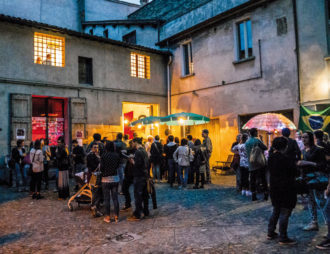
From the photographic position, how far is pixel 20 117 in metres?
11.9

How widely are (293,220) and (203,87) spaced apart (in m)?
10.3

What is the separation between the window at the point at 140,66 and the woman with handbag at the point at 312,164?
39.6 feet

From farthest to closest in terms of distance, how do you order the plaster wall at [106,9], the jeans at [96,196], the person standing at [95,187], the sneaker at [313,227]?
the plaster wall at [106,9] < the jeans at [96,196] < the person standing at [95,187] < the sneaker at [313,227]

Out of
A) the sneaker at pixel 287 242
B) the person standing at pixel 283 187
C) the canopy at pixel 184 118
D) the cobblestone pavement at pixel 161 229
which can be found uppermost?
the canopy at pixel 184 118

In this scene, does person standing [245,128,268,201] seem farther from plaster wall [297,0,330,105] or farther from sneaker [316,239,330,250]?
plaster wall [297,0,330,105]

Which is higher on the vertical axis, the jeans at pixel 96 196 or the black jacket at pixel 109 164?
the black jacket at pixel 109 164

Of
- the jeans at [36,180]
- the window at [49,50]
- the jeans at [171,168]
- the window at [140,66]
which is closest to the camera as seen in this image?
the jeans at [36,180]

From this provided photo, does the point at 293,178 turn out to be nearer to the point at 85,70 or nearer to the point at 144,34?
the point at 85,70

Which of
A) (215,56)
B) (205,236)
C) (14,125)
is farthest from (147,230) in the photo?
(215,56)

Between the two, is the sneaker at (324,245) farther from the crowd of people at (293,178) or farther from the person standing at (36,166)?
the person standing at (36,166)

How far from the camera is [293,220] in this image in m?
5.78

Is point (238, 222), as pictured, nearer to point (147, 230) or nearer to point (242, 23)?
point (147, 230)

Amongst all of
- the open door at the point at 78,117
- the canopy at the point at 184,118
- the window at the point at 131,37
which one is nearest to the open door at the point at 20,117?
the open door at the point at 78,117

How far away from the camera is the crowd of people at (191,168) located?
179 inches
